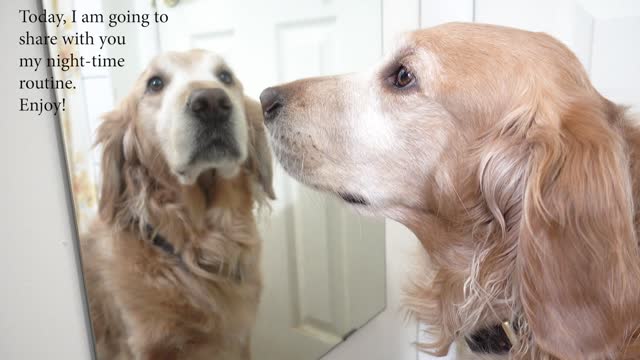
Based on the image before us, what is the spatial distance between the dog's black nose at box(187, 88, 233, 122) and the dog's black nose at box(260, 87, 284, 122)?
0.20 ft

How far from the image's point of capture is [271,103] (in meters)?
0.81

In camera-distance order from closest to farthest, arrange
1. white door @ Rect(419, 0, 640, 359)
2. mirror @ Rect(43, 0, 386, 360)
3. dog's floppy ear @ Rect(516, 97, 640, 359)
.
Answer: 1. dog's floppy ear @ Rect(516, 97, 640, 359)
2. mirror @ Rect(43, 0, 386, 360)
3. white door @ Rect(419, 0, 640, 359)

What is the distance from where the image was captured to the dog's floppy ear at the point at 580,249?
55 centimetres

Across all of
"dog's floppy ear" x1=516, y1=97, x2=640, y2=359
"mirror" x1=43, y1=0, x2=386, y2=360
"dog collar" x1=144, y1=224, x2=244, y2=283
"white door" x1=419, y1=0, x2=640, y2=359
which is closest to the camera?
"dog's floppy ear" x1=516, y1=97, x2=640, y2=359

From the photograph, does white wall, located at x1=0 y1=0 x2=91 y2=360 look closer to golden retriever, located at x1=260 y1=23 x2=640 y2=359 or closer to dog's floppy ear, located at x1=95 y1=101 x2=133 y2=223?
dog's floppy ear, located at x1=95 y1=101 x2=133 y2=223

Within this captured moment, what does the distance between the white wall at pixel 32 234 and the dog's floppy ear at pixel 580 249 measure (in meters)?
0.66

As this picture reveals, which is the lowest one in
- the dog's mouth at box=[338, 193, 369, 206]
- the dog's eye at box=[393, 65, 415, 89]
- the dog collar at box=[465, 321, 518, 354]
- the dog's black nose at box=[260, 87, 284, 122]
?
the dog collar at box=[465, 321, 518, 354]

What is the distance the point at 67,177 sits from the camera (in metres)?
0.67

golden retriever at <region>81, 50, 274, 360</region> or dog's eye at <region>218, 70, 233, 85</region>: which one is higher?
dog's eye at <region>218, 70, 233, 85</region>

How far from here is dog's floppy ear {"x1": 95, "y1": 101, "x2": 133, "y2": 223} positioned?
2.28 feet

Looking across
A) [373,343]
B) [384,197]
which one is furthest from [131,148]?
[373,343]

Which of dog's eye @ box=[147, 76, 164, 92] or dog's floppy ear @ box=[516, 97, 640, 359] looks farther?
dog's eye @ box=[147, 76, 164, 92]

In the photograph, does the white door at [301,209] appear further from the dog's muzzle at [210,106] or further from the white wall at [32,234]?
the white wall at [32,234]

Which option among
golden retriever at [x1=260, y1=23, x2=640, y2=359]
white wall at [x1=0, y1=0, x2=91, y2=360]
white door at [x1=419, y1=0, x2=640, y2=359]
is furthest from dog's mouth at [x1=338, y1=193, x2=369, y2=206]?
white door at [x1=419, y1=0, x2=640, y2=359]
